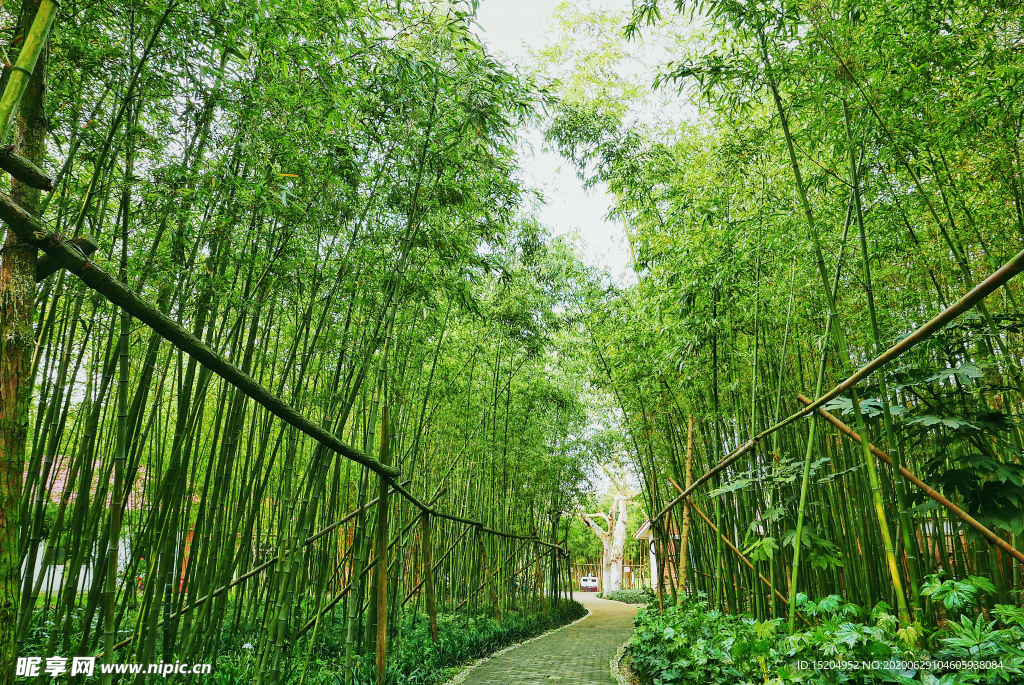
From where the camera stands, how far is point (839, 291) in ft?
12.1

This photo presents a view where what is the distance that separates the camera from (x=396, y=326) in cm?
423

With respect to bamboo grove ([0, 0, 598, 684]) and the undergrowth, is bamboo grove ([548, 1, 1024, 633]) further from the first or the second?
the undergrowth

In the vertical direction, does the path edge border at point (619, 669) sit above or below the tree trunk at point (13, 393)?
below

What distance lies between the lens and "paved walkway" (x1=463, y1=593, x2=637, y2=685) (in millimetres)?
4531

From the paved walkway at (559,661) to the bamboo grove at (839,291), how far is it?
118 centimetres

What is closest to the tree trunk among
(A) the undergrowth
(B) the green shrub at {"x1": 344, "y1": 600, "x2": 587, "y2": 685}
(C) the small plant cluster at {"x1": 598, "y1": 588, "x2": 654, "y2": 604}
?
(A) the undergrowth

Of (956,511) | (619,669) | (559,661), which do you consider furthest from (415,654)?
(956,511)

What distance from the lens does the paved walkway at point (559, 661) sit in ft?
14.9

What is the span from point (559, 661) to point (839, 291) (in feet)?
14.5

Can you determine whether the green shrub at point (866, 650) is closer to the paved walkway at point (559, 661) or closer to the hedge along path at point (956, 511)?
the hedge along path at point (956, 511)

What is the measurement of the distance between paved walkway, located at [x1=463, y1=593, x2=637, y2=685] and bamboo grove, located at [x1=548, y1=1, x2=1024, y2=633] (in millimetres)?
1175

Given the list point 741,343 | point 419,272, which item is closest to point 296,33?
point 419,272

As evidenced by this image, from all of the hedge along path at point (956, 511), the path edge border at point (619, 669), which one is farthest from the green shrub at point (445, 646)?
the hedge along path at point (956, 511)

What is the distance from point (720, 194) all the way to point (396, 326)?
257 centimetres
